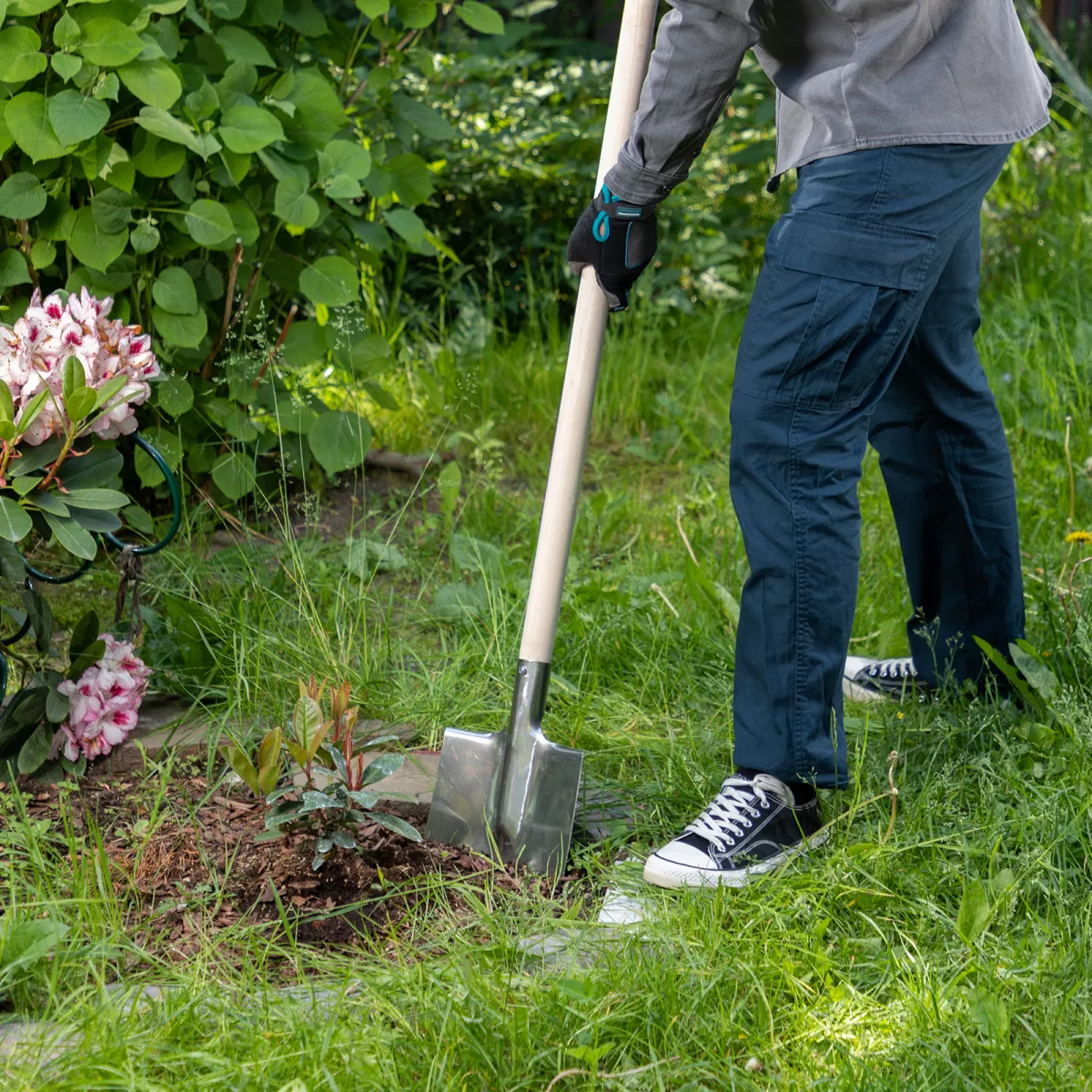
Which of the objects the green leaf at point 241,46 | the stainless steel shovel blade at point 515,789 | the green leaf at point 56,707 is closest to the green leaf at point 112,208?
the green leaf at point 241,46

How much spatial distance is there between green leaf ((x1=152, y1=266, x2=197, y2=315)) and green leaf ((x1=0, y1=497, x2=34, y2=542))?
0.84m

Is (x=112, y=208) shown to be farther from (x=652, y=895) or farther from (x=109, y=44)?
(x=652, y=895)

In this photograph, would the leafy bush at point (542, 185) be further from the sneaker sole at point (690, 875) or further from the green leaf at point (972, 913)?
the green leaf at point (972, 913)

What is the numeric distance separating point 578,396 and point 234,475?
1.08 m

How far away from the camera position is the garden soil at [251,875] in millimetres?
1615

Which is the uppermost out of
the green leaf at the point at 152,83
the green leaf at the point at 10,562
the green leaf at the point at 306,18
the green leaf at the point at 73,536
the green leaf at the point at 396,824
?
the green leaf at the point at 306,18

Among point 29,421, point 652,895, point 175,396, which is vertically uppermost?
point 29,421

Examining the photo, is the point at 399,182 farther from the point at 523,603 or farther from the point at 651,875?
the point at 651,875

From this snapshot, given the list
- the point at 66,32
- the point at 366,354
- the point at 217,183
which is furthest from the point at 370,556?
the point at 66,32

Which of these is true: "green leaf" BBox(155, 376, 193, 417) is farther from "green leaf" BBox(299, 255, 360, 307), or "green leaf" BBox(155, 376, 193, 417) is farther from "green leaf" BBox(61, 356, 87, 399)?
"green leaf" BBox(61, 356, 87, 399)

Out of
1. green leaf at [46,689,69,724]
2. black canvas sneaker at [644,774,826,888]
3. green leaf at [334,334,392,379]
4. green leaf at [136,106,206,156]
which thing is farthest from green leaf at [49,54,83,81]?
black canvas sneaker at [644,774,826,888]

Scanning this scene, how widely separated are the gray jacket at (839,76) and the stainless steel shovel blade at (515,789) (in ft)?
2.60

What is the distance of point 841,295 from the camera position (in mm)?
1634

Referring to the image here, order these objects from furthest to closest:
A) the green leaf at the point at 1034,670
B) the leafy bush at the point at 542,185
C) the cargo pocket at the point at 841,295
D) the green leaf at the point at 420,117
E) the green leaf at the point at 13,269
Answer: the leafy bush at the point at 542,185, the green leaf at the point at 420,117, the green leaf at the point at 13,269, the green leaf at the point at 1034,670, the cargo pocket at the point at 841,295
